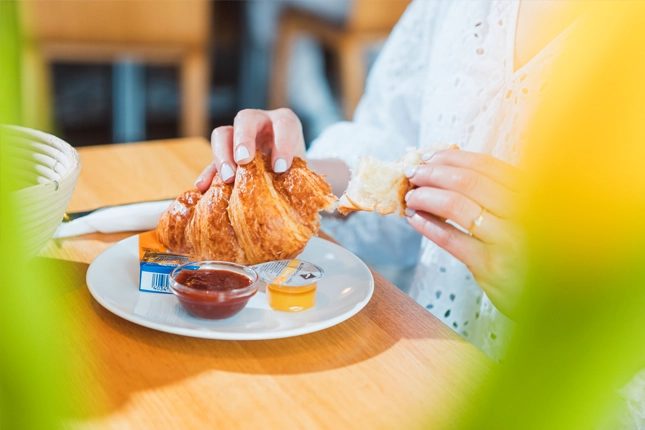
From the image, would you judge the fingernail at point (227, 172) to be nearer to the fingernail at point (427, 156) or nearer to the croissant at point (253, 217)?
the croissant at point (253, 217)

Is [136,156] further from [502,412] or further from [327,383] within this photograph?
[502,412]

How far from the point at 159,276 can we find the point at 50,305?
81 centimetres

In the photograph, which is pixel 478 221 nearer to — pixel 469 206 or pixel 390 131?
pixel 469 206

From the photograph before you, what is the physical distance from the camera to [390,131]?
5.13ft

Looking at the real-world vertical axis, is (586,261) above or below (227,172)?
above

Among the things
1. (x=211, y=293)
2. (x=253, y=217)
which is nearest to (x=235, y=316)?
(x=211, y=293)

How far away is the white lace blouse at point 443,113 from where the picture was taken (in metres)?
1.21

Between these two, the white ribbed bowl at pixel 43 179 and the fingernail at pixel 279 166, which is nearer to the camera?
the white ribbed bowl at pixel 43 179

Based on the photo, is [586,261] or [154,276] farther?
[154,276]

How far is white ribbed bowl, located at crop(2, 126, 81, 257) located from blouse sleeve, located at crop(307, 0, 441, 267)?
2.39ft

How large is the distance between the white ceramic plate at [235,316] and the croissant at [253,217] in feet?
0.26

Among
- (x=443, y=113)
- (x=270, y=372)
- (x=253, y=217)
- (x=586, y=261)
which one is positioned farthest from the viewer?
(x=443, y=113)

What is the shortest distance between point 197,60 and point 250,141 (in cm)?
246

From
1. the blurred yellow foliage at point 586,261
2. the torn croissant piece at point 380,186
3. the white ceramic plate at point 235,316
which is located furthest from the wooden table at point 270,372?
the blurred yellow foliage at point 586,261
